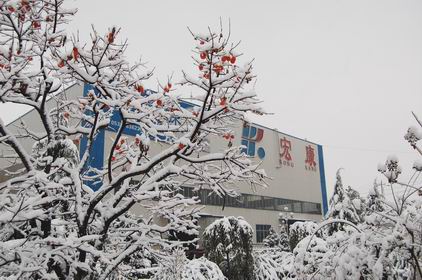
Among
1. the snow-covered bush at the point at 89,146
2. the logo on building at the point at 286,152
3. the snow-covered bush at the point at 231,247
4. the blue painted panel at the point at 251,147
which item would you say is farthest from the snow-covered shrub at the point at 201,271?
the logo on building at the point at 286,152

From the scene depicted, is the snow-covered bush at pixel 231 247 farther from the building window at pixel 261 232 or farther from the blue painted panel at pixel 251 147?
the blue painted panel at pixel 251 147

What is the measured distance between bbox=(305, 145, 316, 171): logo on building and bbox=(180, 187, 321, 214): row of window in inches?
175

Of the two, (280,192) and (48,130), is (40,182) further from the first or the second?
(280,192)

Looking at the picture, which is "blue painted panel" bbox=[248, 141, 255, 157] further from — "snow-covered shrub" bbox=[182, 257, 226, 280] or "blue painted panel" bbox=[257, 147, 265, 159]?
"snow-covered shrub" bbox=[182, 257, 226, 280]

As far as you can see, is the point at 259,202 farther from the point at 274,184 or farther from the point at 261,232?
the point at 274,184

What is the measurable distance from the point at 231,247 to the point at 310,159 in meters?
34.6

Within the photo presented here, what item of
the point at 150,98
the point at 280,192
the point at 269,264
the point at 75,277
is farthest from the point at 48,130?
the point at 280,192

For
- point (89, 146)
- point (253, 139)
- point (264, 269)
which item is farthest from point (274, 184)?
point (89, 146)

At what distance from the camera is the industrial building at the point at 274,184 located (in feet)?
106

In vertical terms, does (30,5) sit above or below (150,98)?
above

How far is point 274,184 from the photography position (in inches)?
1529

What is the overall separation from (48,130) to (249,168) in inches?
122

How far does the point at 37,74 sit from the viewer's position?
4.89 m

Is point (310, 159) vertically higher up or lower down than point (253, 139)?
lower down
